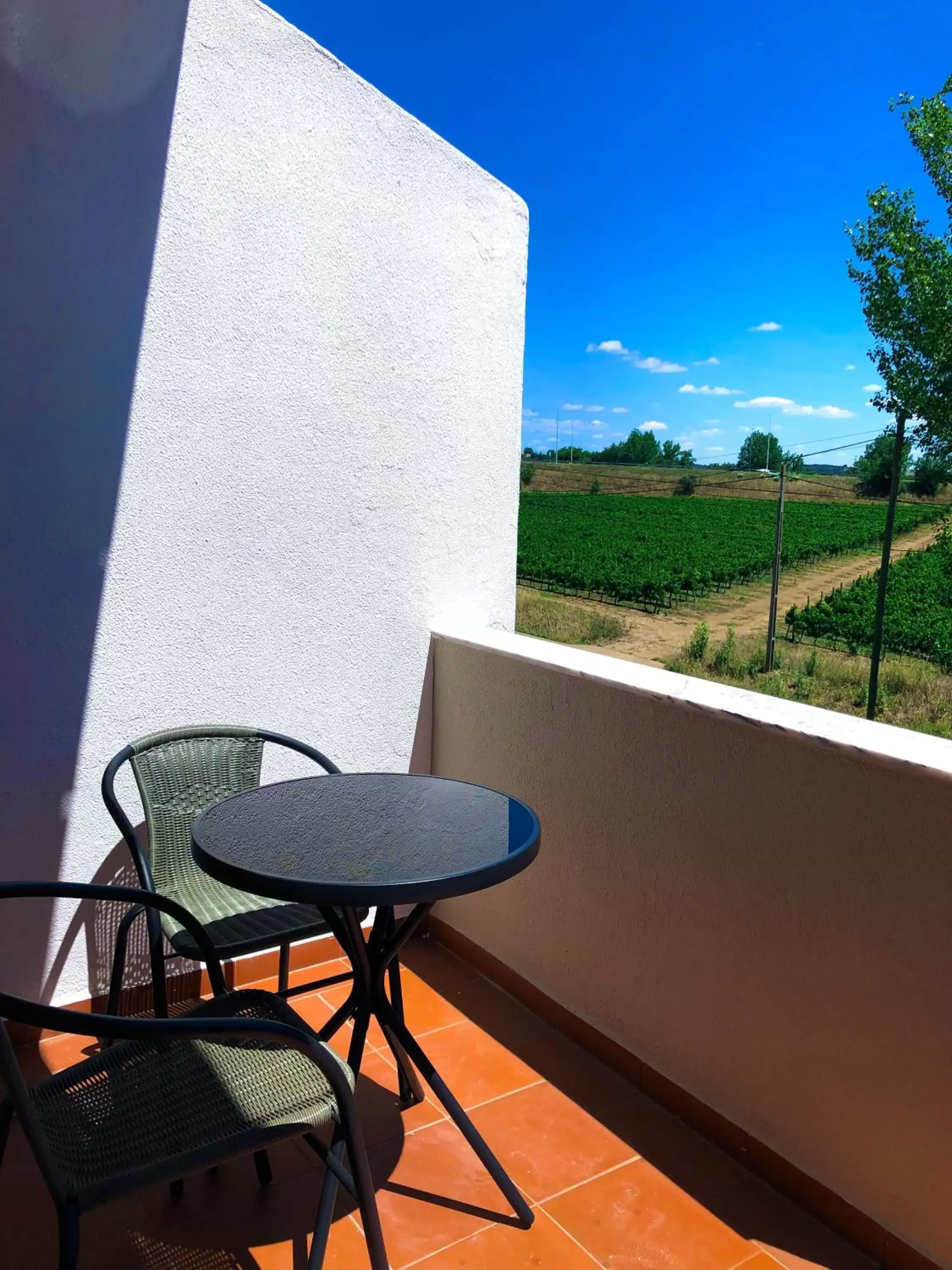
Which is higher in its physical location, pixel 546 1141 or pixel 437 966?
pixel 437 966

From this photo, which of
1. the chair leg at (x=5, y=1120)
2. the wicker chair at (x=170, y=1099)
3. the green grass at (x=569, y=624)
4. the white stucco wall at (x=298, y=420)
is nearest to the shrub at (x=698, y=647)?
the green grass at (x=569, y=624)

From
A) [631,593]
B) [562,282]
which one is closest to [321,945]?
[631,593]

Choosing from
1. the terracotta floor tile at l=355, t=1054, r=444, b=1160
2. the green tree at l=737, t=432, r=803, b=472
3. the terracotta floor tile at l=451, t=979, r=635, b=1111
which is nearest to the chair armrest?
the terracotta floor tile at l=355, t=1054, r=444, b=1160

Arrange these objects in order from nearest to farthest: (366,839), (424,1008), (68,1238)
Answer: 1. (68,1238)
2. (366,839)
3. (424,1008)

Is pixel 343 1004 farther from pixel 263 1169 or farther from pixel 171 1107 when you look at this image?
pixel 171 1107

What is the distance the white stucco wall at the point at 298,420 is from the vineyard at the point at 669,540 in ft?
89.7

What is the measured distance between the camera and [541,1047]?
2355 mm

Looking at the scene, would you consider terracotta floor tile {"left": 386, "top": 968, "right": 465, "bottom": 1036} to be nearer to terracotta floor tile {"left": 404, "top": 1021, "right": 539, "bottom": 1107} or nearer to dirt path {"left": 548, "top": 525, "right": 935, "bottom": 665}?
terracotta floor tile {"left": 404, "top": 1021, "right": 539, "bottom": 1107}

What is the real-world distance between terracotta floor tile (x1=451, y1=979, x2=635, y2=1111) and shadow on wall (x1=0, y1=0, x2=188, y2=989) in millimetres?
1156

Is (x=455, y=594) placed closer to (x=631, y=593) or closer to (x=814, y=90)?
(x=631, y=593)

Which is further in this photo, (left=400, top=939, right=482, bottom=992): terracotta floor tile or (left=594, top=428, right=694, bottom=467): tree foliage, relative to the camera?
(left=594, top=428, right=694, bottom=467): tree foliage

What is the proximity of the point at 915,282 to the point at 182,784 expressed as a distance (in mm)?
21611

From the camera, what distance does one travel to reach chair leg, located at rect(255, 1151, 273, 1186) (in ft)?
5.86

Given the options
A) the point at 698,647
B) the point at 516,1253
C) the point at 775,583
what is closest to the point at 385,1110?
the point at 516,1253
